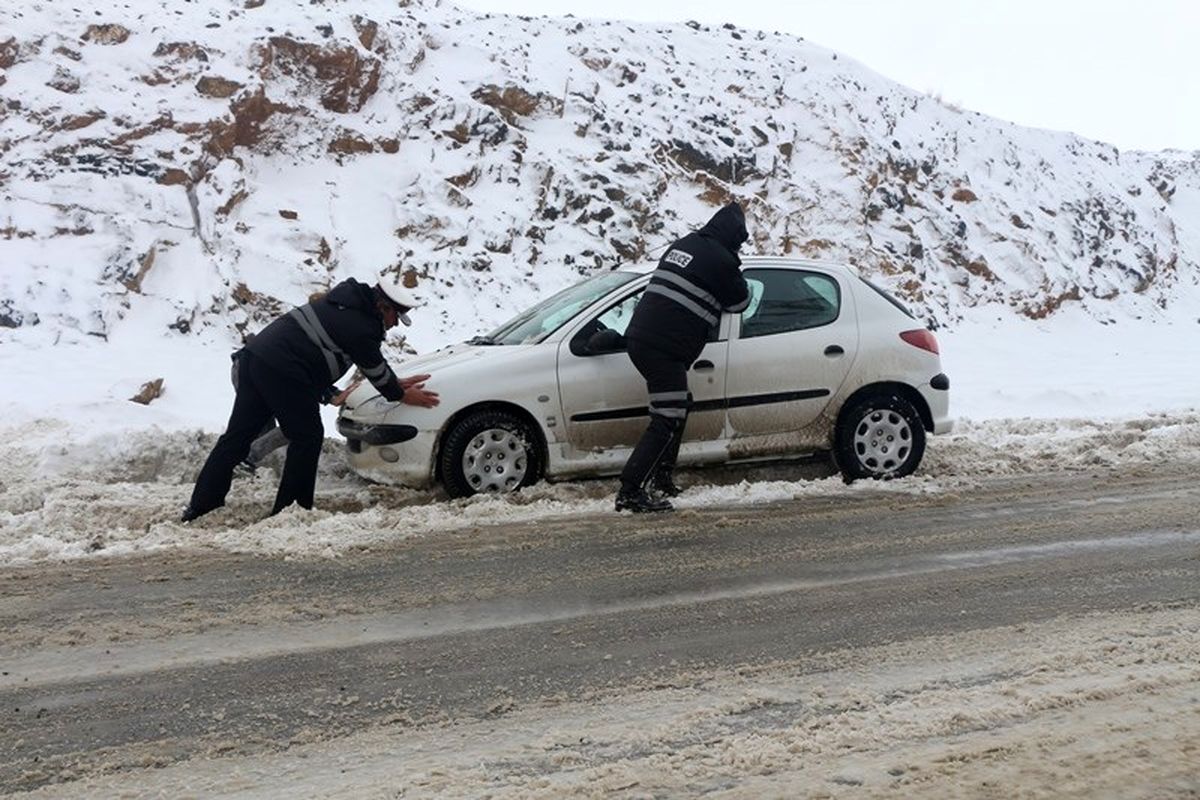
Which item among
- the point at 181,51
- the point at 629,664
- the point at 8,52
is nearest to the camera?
the point at 629,664

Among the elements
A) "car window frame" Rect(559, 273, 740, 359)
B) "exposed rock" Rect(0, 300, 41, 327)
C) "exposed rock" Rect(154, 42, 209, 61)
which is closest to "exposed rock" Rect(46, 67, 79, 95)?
"exposed rock" Rect(154, 42, 209, 61)

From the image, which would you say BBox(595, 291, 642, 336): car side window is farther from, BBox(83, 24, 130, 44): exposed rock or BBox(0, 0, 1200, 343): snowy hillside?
BBox(83, 24, 130, 44): exposed rock

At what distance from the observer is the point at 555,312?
286 inches

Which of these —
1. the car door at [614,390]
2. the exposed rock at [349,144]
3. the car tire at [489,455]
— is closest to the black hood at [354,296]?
the car tire at [489,455]

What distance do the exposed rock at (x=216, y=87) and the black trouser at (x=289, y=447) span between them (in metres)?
11.0

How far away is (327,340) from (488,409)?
44.5 inches

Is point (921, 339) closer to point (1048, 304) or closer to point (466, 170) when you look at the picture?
point (466, 170)

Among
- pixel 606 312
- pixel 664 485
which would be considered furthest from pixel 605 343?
pixel 664 485

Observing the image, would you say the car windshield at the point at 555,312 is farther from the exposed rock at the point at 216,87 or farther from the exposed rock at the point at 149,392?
the exposed rock at the point at 216,87

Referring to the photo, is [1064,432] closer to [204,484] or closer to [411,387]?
[411,387]

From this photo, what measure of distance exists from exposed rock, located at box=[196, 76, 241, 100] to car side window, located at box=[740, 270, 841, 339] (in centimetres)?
1163

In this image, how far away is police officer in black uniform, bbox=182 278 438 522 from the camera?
20.2 feet

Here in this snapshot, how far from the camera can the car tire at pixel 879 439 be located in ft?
23.5

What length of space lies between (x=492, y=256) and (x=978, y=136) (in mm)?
15371
